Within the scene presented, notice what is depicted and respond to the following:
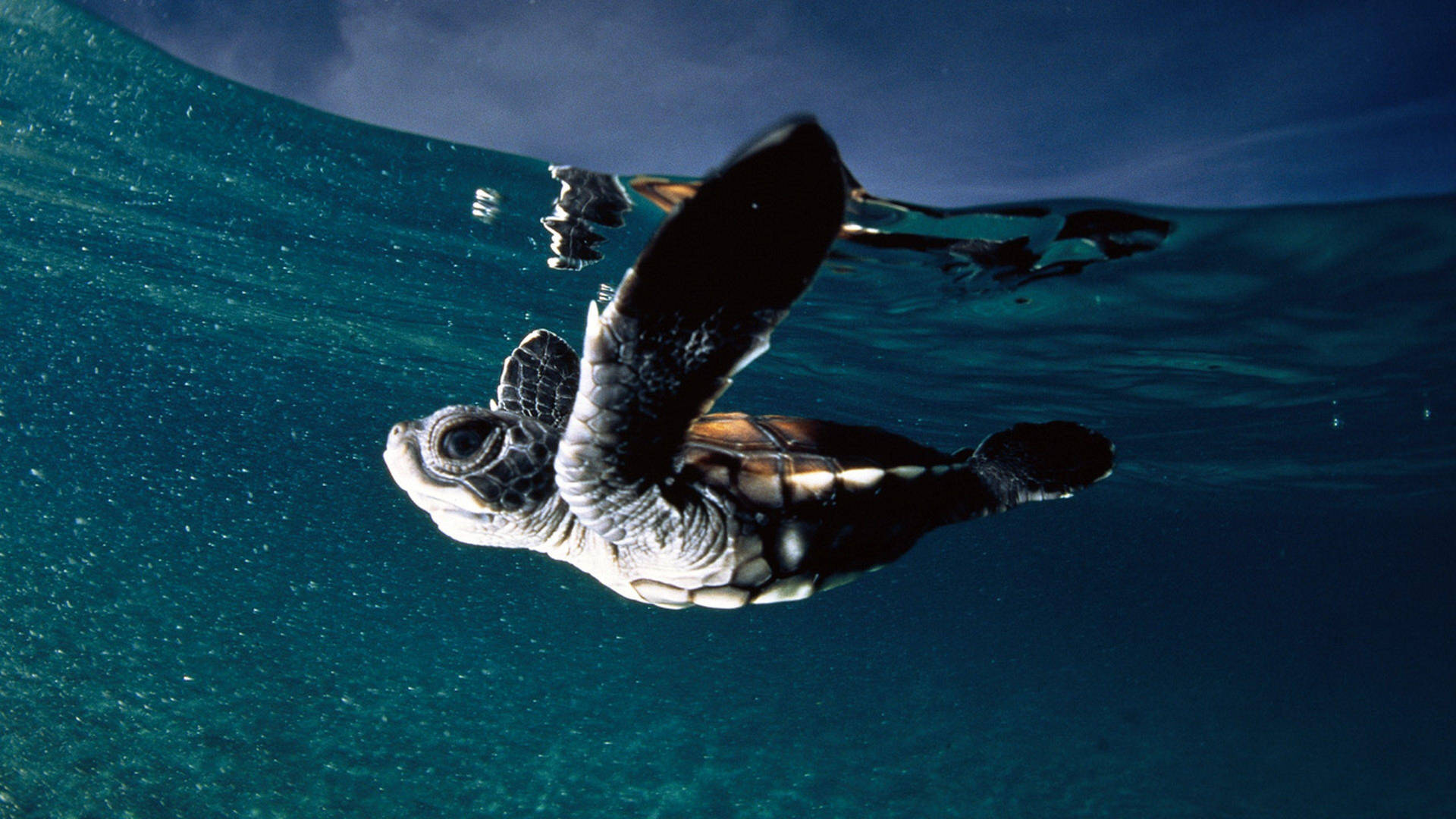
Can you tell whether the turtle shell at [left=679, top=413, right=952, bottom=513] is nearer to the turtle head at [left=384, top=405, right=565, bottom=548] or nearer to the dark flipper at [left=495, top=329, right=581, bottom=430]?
the turtle head at [left=384, top=405, right=565, bottom=548]

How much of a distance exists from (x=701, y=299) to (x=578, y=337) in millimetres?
14142

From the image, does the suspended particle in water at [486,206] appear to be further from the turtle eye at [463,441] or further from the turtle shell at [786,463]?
the turtle eye at [463,441]

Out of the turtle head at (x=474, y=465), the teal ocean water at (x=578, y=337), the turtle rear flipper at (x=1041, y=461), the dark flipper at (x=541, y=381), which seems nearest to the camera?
the turtle head at (x=474, y=465)

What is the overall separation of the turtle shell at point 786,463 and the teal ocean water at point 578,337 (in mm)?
3279

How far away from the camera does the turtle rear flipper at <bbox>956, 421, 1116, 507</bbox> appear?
4434 mm

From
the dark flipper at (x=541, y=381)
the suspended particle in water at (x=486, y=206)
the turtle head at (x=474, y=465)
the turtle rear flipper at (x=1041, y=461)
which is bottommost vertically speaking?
the turtle head at (x=474, y=465)

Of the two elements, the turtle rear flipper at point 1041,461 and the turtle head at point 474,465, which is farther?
the turtle rear flipper at point 1041,461

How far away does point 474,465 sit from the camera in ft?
9.77

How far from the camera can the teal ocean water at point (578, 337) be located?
7699mm

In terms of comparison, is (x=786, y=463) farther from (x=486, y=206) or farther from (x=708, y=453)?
(x=486, y=206)

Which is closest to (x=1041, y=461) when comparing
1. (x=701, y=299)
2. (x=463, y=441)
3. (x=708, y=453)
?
(x=708, y=453)

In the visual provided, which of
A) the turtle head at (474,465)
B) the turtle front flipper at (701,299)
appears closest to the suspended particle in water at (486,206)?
the turtle head at (474,465)

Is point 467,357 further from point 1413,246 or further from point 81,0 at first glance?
point 1413,246

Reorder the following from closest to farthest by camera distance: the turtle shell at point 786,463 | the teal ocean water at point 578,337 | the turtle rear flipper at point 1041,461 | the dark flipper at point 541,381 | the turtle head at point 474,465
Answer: the turtle head at point 474,465 → the turtle shell at point 786,463 → the dark flipper at point 541,381 → the turtle rear flipper at point 1041,461 → the teal ocean water at point 578,337
